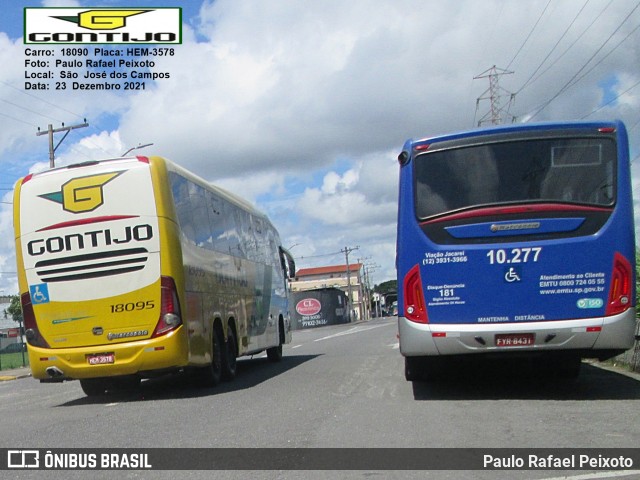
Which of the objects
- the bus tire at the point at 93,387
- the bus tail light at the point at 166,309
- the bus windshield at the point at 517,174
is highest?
the bus windshield at the point at 517,174

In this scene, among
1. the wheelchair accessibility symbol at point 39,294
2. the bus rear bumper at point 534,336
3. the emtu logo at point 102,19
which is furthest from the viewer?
the emtu logo at point 102,19

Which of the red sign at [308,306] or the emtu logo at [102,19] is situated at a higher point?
the emtu logo at [102,19]

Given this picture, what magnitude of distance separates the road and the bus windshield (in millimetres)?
2383

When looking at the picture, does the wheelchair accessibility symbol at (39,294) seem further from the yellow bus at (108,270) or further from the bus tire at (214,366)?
the bus tire at (214,366)

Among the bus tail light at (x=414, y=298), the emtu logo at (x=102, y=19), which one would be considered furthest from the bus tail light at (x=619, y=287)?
the emtu logo at (x=102, y=19)

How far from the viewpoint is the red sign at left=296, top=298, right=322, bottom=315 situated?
79.3 metres

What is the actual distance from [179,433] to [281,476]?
2.49 metres

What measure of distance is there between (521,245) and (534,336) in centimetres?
106

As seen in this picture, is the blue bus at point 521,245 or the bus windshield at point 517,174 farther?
the bus windshield at point 517,174

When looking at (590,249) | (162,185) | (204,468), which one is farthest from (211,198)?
(204,468)

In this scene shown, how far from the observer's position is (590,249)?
361 inches

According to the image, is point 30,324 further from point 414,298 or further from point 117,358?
point 414,298

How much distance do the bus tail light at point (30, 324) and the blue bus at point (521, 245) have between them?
548 cm

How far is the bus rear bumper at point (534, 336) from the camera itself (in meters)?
9.12
